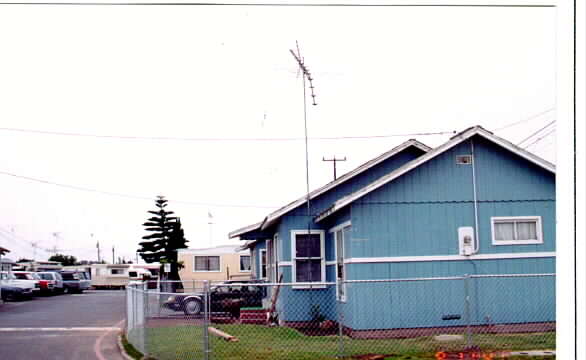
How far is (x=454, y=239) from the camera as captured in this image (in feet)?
49.0

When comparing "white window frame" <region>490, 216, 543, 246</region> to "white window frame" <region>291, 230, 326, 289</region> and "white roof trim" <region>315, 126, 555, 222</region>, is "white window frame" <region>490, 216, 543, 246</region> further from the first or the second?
"white window frame" <region>291, 230, 326, 289</region>

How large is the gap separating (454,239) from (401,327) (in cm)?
227

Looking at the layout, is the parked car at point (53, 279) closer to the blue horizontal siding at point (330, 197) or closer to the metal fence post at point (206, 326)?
the blue horizontal siding at point (330, 197)

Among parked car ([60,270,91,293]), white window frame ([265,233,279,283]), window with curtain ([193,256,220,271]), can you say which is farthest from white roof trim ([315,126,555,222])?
parked car ([60,270,91,293])

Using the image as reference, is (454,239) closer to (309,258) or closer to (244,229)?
(309,258)

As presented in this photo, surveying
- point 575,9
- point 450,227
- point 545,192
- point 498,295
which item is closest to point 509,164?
point 545,192

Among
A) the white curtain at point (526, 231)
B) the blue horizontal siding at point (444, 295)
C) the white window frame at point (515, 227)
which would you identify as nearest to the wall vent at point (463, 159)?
the white window frame at point (515, 227)

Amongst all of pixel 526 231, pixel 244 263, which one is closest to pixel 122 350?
pixel 526 231

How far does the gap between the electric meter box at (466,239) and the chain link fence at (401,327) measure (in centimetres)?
65

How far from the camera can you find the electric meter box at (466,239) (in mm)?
14797

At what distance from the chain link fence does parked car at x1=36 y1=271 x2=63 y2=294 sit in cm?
2880

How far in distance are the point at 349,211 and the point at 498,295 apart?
12.0 ft

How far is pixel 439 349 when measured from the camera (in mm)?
11766

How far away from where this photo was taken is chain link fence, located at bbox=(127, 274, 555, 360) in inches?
468
